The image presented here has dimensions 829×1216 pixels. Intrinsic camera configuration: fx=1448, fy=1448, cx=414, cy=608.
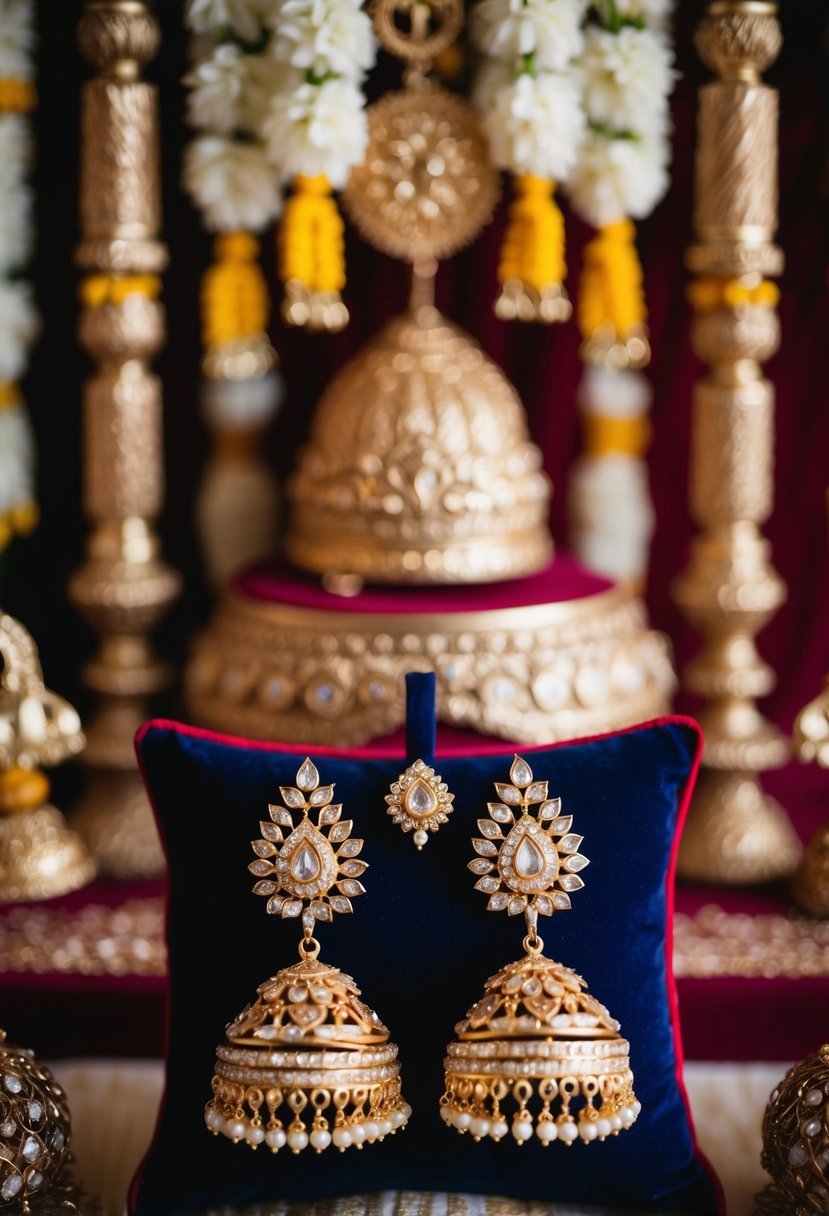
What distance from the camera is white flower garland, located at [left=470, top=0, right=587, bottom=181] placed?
179 cm

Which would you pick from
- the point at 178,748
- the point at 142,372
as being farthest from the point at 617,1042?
the point at 142,372

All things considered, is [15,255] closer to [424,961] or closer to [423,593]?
[423,593]

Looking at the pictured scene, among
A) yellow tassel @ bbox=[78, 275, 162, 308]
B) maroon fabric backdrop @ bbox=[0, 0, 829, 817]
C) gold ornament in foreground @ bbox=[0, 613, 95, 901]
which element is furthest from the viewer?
maroon fabric backdrop @ bbox=[0, 0, 829, 817]

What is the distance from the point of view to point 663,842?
1355 millimetres

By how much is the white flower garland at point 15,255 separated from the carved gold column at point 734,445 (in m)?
0.91

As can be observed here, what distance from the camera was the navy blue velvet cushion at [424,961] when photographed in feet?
4.31

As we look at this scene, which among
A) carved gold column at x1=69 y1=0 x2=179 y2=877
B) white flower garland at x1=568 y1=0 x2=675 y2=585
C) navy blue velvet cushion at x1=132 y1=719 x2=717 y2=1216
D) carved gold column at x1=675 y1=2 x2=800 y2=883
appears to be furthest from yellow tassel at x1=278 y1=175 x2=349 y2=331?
navy blue velvet cushion at x1=132 y1=719 x2=717 y2=1216

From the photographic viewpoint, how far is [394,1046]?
4.25 feet

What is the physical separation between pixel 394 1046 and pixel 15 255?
4.24 feet

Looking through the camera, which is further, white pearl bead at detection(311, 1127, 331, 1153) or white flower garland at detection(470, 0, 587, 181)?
white flower garland at detection(470, 0, 587, 181)

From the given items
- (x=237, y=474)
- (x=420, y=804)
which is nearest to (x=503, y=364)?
(x=237, y=474)

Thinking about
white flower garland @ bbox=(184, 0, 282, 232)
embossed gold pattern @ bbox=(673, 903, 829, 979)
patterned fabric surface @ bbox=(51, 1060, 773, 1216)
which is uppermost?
white flower garland @ bbox=(184, 0, 282, 232)

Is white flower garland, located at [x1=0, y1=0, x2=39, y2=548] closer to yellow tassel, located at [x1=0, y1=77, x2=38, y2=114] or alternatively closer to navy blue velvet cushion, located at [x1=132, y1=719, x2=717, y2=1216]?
yellow tassel, located at [x1=0, y1=77, x2=38, y2=114]

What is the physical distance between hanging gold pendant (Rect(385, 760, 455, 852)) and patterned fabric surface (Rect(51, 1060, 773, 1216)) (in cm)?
33
